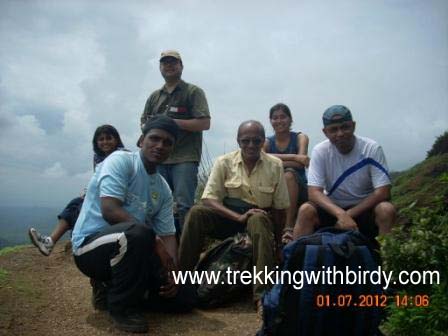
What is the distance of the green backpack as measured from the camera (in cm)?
432

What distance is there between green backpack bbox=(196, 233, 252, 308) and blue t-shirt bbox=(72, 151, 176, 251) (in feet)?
2.74

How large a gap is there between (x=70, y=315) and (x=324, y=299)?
2.38 meters

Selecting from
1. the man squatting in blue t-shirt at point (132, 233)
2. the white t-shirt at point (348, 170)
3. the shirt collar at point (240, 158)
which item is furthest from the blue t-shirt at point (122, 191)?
the white t-shirt at point (348, 170)

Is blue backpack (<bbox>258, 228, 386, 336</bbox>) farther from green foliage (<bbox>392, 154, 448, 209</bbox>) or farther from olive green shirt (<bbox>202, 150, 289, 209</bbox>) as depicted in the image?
green foliage (<bbox>392, 154, 448, 209</bbox>)

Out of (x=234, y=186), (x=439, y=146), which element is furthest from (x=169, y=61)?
(x=439, y=146)

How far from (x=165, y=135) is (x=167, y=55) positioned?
1905 millimetres

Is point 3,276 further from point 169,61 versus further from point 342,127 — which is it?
point 342,127

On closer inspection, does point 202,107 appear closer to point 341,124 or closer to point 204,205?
point 204,205

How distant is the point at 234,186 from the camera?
475 cm

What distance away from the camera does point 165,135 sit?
156 inches

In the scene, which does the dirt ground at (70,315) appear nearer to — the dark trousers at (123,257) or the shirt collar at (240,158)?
the dark trousers at (123,257)

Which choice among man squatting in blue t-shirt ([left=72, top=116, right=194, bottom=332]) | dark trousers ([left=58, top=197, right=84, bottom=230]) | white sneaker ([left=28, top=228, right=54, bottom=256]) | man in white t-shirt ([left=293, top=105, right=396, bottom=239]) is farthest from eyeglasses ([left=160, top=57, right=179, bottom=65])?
white sneaker ([left=28, top=228, right=54, bottom=256])

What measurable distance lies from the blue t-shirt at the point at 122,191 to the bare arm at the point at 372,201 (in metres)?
1.88
